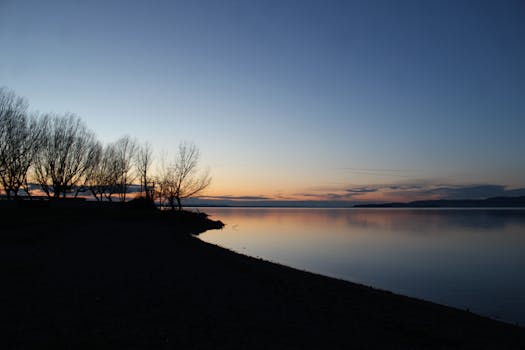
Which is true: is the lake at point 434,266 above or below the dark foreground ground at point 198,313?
below

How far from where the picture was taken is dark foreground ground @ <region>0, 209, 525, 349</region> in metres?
6.21

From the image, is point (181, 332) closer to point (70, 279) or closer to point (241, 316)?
point (241, 316)

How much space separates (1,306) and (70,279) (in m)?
2.85

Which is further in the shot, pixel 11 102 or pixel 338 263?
pixel 11 102

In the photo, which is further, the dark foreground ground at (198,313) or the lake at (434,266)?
the lake at (434,266)

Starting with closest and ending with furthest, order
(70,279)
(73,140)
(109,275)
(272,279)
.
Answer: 1. (70,279)
2. (109,275)
3. (272,279)
4. (73,140)

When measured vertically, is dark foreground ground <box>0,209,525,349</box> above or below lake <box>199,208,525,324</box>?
above

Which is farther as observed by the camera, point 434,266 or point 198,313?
point 434,266

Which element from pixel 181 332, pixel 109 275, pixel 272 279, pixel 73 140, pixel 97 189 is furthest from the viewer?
pixel 97 189

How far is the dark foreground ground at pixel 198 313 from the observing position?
20.4 feet

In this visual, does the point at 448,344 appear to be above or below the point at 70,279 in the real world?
below

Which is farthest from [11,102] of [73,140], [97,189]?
[97,189]

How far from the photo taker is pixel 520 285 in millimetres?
17297

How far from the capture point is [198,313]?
7.73m
